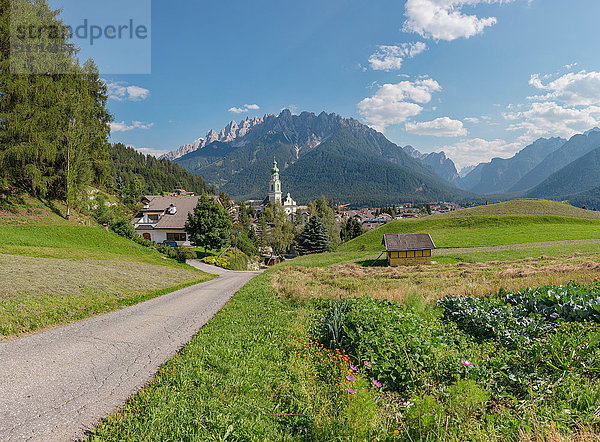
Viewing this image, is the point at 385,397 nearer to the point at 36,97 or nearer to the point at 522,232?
the point at 36,97

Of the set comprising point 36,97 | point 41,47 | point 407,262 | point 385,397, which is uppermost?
point 41,47

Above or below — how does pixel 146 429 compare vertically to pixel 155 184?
below

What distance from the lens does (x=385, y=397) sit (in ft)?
16.8

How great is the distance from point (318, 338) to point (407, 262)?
35.6m

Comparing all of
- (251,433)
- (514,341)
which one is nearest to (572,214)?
(514,341)

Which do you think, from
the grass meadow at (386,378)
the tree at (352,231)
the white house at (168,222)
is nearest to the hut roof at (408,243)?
the grass meadow at (386,378)

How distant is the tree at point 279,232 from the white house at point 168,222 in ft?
80.8

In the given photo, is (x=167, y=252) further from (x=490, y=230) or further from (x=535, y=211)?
(x=535, y=211)

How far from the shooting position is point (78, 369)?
19.9ft

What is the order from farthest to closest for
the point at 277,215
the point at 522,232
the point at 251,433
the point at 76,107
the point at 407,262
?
the point at 277,215 → the point at 522,232 → the point at 407,262 → the point at 76,107 → the point at 251,433

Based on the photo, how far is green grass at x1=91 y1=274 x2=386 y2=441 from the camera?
3.89 meters

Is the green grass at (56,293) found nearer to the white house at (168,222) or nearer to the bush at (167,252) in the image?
the bush at (167,252)

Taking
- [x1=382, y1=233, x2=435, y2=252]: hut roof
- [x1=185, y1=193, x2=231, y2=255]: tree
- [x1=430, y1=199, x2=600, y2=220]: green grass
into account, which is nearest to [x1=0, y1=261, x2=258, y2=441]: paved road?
[x1=382, y1=233, x2=435, y2=252]: hut roof

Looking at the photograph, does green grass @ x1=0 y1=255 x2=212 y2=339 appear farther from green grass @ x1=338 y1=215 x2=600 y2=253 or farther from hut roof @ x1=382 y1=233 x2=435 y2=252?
green grass @ x1=338 y1=215 x2=600 y2=253
